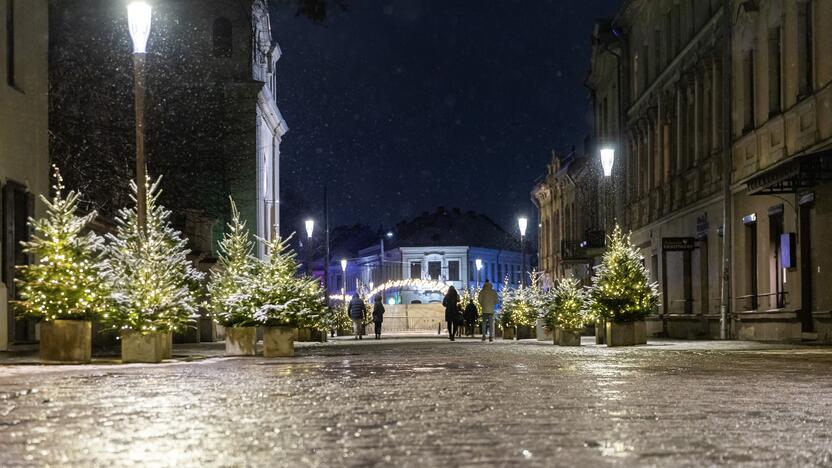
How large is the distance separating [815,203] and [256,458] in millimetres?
22504

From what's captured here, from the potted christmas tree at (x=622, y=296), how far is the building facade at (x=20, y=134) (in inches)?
447

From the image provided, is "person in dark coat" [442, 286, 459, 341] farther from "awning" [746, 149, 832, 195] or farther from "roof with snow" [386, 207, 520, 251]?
"roof with snow" [386, 207, 520, 251]

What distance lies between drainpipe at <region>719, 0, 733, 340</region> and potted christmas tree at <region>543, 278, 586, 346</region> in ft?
12.8

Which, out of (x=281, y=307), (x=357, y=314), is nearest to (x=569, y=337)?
(x=281, y=307)

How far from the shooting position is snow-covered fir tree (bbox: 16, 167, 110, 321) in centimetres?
1836

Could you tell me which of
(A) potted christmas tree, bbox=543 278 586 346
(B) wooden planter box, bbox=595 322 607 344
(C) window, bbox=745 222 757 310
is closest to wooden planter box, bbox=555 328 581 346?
(A) potted christmas tree, bbox=543 278 586 346

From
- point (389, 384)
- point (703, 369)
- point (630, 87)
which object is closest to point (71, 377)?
point (389, 384)

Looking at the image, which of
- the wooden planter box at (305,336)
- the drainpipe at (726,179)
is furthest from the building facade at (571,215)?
the drainpipe at (726,179)

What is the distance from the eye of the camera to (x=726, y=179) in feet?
105

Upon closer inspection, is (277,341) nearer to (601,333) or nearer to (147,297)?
(147,297)

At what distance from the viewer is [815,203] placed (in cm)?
2725

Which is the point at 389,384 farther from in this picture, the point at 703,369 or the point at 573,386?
the point at 703,369

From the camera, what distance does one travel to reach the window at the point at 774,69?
30541 millimetres

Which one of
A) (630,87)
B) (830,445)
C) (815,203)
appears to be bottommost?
(830,445)
